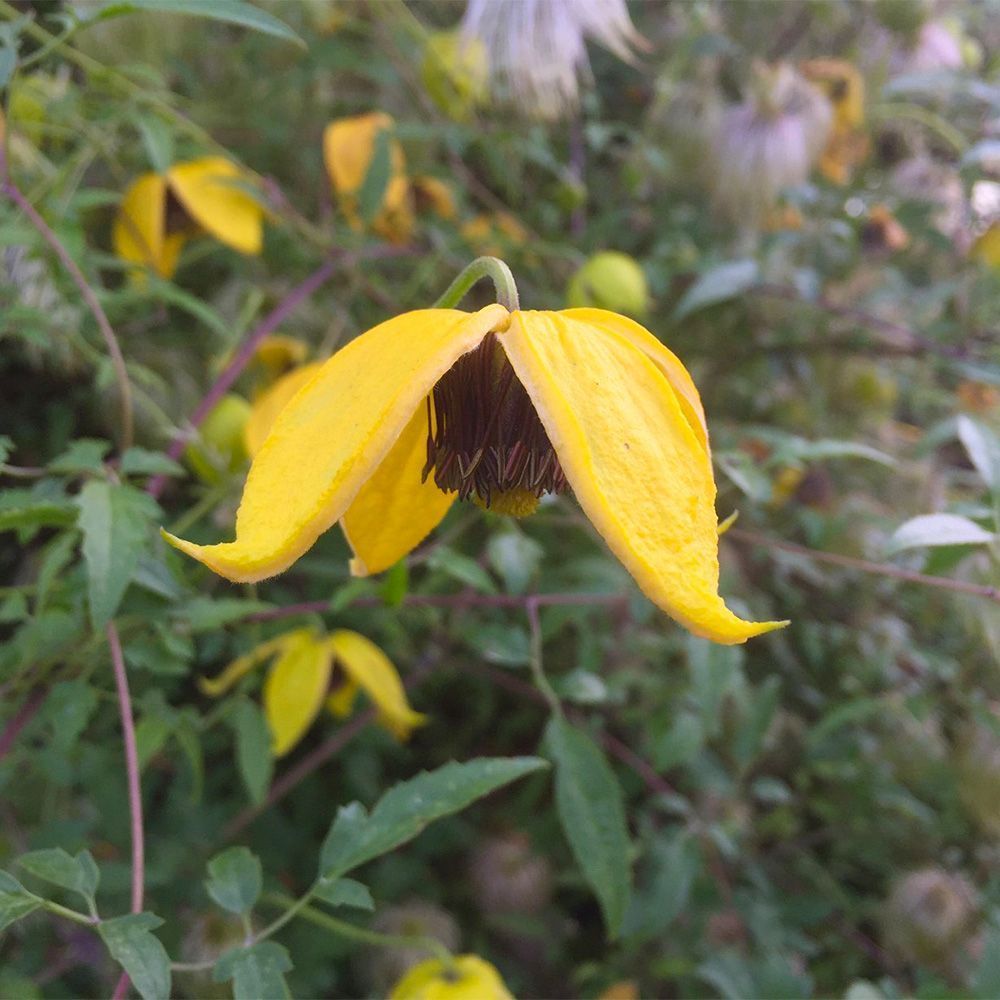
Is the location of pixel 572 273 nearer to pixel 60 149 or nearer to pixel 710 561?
pixel 60 149

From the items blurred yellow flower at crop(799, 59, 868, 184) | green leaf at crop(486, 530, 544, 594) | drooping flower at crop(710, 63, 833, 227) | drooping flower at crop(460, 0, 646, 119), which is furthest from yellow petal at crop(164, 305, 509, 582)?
blurred yellow flower at crop(799, 59, 868, 184)

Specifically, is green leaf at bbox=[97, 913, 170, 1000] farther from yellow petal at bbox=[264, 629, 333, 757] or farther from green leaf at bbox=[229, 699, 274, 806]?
yellow petal at bbox=[264, 629, 333, 757]

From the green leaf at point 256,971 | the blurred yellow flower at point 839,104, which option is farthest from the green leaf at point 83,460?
the blurred yellow flower at point 839,104

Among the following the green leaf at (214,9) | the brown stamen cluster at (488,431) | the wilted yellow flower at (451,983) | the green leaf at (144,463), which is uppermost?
the green leaf at (214,9)

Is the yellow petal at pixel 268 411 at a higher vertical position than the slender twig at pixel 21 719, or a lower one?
higher

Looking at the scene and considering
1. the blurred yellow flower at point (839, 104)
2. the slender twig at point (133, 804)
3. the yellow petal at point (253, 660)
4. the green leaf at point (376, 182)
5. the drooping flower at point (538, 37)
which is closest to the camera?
the slender twig at point (133, 804)

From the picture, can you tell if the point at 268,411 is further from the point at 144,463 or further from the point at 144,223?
the point at 144,223

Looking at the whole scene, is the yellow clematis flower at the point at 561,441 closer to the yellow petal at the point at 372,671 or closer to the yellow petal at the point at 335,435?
Result: the yellow petal at the point at 335,435

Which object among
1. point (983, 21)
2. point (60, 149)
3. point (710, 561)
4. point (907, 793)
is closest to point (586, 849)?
point (710, 561)
